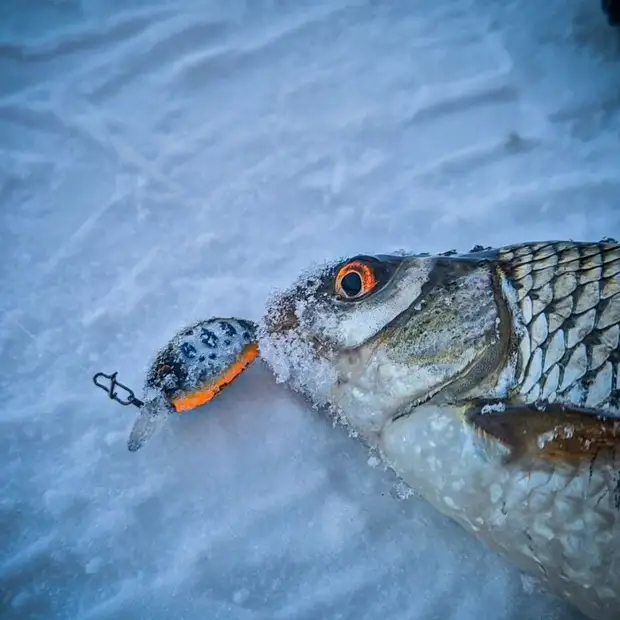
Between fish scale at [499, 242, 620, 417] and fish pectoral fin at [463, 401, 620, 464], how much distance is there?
4 cm

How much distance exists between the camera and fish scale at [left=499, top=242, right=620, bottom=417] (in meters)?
1.55

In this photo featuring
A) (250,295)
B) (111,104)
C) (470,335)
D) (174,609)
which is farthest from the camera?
(111,104)

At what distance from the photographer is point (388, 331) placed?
1.74 m

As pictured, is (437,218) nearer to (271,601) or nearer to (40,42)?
(271,601)

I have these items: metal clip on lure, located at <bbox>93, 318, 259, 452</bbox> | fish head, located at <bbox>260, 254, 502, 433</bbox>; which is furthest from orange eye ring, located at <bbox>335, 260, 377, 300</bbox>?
metal clip on lure, located at <bbox>93, 318, 259, 452</bbox>

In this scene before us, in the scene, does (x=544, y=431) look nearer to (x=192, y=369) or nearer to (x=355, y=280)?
(x=355, y=280)

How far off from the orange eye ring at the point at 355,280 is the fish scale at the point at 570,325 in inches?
17.6

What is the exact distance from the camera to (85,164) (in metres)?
2.99

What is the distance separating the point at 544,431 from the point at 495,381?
0.19m

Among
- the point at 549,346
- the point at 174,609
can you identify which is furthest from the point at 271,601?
the point at 549,346

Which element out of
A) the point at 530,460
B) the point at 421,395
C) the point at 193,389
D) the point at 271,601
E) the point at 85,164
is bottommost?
the point at 271,601

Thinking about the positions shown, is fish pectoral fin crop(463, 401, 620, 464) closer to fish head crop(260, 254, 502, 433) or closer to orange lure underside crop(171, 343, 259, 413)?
fish head crop(260, 254, 502, 433)

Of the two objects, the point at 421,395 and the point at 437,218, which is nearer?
the point at 421,395

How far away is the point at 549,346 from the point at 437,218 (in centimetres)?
143
